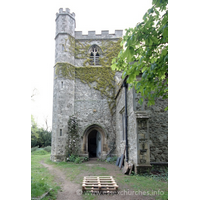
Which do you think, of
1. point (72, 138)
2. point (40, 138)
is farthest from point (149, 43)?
point (40, 138)

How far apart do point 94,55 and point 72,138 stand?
742 centimetres

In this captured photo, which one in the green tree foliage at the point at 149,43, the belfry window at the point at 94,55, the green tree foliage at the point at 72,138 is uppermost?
the belfry window at the point at 94,55

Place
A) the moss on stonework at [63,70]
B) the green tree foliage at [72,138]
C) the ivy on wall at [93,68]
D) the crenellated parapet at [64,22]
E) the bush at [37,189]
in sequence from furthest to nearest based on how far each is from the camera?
the crenellated parapet at [64,22] → the ivy on wall at [93,68] → the moss on stonework at [63,70] → the green tree foliage at [72,138] → the bush at [37,189]

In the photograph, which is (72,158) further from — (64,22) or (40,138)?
(40,138)

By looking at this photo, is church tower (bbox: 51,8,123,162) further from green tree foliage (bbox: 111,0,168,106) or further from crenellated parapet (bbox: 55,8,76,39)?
green tree foliage (bbox: 111,0,168,106)

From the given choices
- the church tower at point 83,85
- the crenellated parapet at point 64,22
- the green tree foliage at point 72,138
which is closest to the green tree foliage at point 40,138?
the church tower at point 83,85

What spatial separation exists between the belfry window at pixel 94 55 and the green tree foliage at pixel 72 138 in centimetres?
531

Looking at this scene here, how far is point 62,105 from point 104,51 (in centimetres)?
606

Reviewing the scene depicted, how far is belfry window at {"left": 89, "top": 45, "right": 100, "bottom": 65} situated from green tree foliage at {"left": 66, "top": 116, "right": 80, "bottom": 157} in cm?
531

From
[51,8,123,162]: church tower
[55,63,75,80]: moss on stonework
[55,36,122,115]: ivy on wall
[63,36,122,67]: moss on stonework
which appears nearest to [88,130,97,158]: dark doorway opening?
[51,8,123,162]: church tower

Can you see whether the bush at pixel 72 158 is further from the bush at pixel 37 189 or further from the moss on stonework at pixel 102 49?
the moss on stonework at pixel 102 49

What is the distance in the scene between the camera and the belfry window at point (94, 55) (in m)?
14.2

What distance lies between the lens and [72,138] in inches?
470
